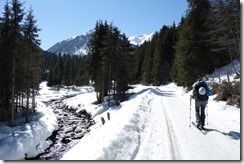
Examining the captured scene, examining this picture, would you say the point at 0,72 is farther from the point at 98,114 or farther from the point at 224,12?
the point at 224,12

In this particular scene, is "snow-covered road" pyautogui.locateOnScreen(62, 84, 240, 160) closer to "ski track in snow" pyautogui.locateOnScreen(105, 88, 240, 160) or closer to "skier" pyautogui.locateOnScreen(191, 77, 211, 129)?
"ski track in snow" pyautogui.locateOnScreen(105, 88, 240, 160)

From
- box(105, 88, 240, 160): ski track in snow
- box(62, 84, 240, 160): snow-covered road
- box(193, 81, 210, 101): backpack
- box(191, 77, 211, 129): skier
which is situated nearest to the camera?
box(105, 88, 240, 160): ski track in snow

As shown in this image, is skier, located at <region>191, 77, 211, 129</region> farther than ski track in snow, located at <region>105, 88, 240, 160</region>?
Yes

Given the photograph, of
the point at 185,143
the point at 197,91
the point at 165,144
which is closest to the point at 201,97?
the point at 197,91

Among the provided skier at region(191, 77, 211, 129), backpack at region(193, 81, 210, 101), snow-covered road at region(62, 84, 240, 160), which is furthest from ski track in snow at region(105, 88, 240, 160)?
backpack at region(193, 81, 210, 101)

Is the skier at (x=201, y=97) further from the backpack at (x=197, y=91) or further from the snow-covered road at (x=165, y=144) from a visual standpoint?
the snow-covered road at (x=165, y=144)

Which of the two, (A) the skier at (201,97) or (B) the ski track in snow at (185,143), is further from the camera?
(A) the skier at (201,97)

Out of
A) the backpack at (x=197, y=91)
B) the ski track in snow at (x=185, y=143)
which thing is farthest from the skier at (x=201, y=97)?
the ski track in snow at (x=185, y=143)

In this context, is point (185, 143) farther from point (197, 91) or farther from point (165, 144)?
point (197, 91)

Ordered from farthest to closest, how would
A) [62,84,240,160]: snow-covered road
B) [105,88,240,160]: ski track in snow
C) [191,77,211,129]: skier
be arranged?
[191,77,211,129]: skier, [62,84,240,160]: snow-covered road, [105,88,240,160]: ski track in snow

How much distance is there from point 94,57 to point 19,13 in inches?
574

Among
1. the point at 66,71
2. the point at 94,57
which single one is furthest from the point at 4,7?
the point at 66,71

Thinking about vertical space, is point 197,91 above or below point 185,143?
above

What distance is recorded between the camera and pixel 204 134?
9156 mm
